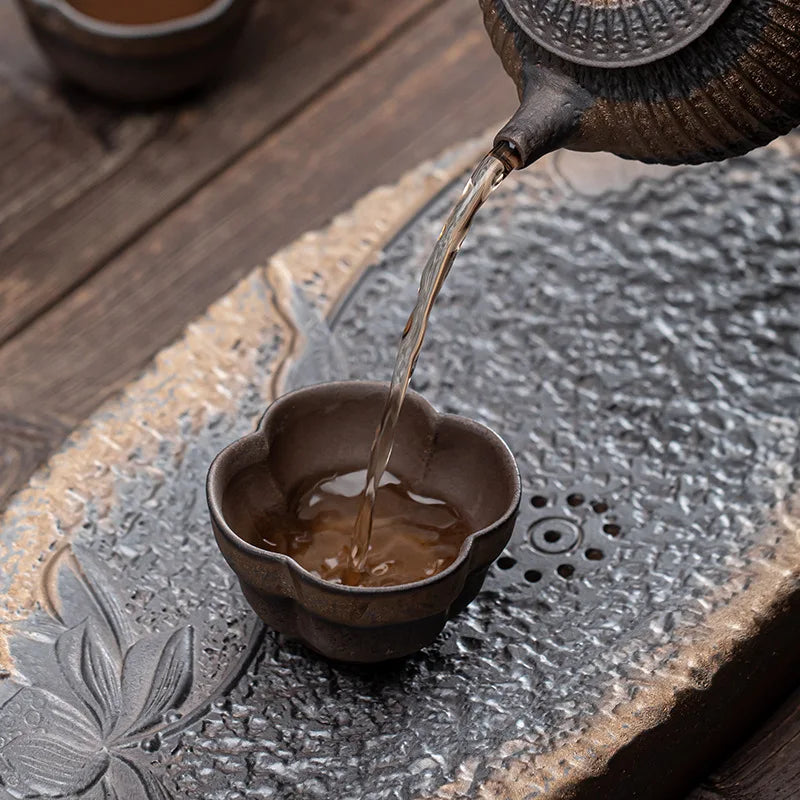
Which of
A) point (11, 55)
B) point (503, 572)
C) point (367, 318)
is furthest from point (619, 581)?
point (11, 55)

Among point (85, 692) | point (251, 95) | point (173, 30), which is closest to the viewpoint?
point (85, 692)

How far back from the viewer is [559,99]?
3.11ft

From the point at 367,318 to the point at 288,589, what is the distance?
16.0 inches

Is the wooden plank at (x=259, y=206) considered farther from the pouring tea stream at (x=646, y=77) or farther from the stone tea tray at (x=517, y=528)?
the pouring tea stream at (x=646, y=77)

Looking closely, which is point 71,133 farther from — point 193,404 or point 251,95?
point 193,404

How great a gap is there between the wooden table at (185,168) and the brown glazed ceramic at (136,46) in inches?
2.4

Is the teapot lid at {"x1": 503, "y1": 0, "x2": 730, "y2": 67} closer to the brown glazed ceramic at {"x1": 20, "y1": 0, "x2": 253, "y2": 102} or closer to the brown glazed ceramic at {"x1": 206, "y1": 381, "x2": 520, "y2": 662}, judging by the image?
the brown glazed ceramic at {"x1": 206, "y1": 381, "x2": 520, "y2": 662}

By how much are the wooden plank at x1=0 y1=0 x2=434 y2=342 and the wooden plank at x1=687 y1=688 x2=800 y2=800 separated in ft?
2.83

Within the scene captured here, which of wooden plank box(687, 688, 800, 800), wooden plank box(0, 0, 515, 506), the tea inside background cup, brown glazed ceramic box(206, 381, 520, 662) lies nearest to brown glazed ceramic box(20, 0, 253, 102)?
the tea inside background cup

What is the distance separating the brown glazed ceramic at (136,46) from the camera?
1641mm

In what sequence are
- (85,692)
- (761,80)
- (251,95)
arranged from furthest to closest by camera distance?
(251,95)
(85,692)
(761,80)

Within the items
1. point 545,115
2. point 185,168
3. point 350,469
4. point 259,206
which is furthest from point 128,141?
point 545,115

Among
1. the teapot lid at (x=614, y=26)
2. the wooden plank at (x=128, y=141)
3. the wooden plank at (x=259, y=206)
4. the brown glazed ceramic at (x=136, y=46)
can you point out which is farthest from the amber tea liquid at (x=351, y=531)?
the brown glazed ceramic at (x=136, y=46)

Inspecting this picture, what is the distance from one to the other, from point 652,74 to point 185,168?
913mm
